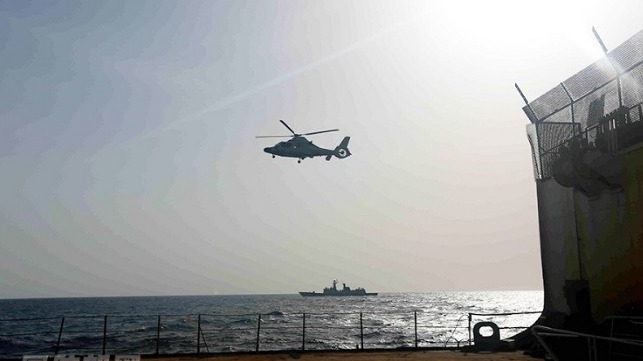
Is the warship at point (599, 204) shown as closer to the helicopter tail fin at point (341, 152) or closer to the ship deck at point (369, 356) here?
the ship deck at point (369, 356)

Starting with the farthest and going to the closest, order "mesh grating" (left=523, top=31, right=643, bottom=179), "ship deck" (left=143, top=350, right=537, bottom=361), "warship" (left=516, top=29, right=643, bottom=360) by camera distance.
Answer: "ship deck" (left=143, top=350, right=537, bottom=361), "mesh grating" (left=523, top=31, right=643, bottom=179), "warship" (left=516, top=29, right=643, bottom=360)

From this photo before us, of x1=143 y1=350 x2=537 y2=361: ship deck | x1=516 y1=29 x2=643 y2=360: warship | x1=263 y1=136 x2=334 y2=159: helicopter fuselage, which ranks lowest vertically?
x1=143 y1=350 x2=537 y2=361: ship deck

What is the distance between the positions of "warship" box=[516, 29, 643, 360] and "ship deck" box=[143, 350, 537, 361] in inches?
79.1

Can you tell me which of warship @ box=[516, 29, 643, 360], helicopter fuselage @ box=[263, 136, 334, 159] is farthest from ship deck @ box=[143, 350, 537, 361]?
helicopter fuselage @ box=[263, 136, 334, 159]

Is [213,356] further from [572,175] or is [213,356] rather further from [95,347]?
[95,347]

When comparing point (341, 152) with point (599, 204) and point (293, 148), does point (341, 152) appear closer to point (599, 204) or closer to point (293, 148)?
point (293, 148)

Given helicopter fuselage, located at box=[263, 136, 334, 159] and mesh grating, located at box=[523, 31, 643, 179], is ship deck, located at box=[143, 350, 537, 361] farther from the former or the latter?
helicopter fuselage, located at box=[263, 136, 334, 159]

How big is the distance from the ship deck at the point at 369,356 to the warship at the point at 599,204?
2.01 m

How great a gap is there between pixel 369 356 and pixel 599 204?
857cm

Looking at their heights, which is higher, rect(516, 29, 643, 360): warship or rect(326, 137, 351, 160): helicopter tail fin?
rect(326, 137, 351, 160): helicopter tail fin

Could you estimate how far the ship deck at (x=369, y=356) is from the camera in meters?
16.5

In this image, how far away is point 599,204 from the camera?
53.6ft

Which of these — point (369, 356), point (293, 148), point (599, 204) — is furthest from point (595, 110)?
point (293, 148)

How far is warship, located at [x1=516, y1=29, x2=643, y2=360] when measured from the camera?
14.3m
